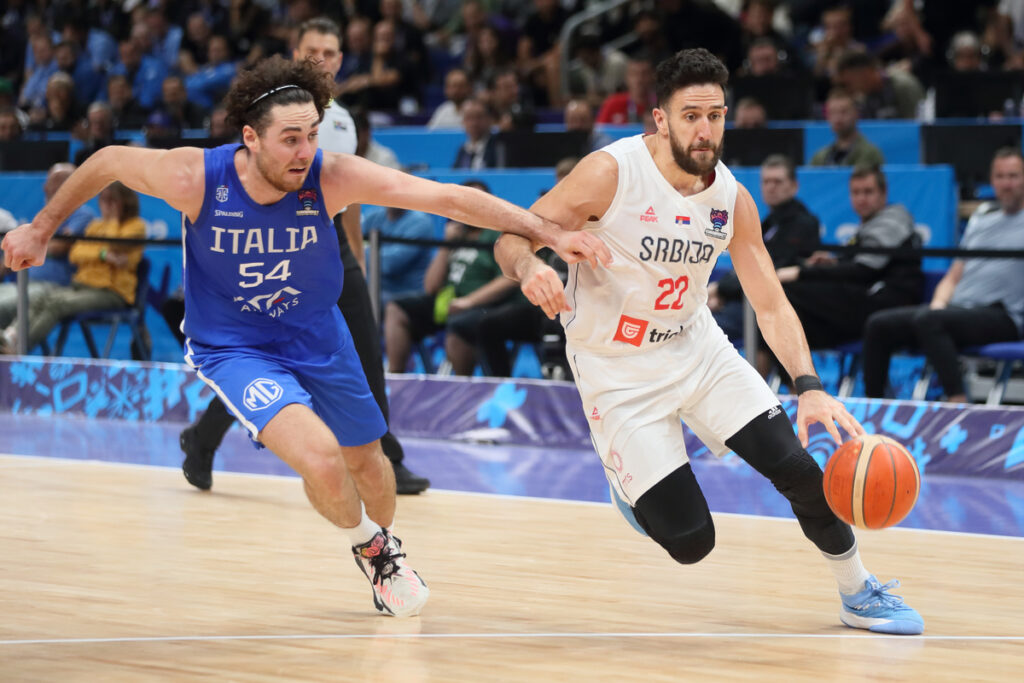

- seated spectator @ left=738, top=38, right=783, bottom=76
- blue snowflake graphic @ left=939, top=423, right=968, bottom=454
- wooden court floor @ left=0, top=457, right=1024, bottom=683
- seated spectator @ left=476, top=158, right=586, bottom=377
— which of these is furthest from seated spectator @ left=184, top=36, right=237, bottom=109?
blue snowflake graphic @ left=939, top=423, right=968, bottom=454

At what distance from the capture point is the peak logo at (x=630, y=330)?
177 inches

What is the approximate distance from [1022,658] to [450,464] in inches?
179

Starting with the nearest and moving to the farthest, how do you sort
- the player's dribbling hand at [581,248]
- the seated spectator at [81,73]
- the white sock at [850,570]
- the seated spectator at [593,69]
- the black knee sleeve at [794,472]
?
the player's dribbling hand at [581,248]
the black knee sleeve at [794,472]
the white sock at [850,570]
the seated spectator at [593,69]
the seated spectator at [81,73]

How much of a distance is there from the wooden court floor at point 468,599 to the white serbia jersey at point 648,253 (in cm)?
92

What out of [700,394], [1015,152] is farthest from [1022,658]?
[1015,152]

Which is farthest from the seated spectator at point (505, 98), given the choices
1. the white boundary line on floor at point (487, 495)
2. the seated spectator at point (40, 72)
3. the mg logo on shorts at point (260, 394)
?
the mg logo on shorts at point (260, 394)

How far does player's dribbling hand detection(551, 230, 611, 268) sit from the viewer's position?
4.15 metres

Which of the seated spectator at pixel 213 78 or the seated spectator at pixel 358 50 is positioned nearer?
the seated spectator at pixel 358 50

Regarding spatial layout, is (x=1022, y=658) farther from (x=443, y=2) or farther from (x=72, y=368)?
(x=443, y=2)

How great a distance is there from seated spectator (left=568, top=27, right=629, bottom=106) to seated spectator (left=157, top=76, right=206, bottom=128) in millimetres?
3459

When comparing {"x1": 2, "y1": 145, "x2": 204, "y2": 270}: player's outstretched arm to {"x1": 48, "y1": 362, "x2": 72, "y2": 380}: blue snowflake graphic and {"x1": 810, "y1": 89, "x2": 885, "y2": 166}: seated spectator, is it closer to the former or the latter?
{"x1": 810, "y1": 89, "x2": 885, "y2": 166}: seated spectator

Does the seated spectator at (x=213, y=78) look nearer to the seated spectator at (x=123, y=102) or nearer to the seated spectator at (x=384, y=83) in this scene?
the seated spectator at (x=123, y=102)

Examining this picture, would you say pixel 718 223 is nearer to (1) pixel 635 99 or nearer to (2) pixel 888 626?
(2) pixel 888 626

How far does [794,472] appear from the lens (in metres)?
4.26
